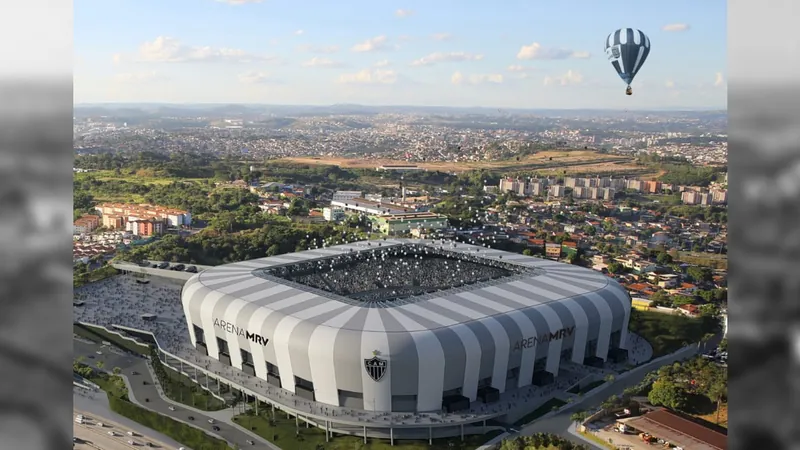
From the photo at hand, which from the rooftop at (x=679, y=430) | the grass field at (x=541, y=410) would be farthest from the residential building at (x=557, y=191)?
the rooftop at (x=679, y=430)

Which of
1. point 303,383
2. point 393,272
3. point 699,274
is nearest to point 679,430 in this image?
point 303,383

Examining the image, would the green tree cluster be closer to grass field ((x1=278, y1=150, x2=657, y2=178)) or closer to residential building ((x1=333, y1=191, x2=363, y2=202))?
residential building ((x1=333, y1=191, x2=363, y2=202))

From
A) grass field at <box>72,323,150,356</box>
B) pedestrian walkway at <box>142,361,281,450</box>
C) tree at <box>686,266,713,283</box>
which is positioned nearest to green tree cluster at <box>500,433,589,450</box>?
pedestrian walkway at <box>142,361,281,450</box>

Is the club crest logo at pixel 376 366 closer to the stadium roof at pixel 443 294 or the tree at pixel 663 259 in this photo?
the stadium roof at pixel 443 294

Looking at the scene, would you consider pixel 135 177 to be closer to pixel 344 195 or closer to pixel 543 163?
pixel 344 195

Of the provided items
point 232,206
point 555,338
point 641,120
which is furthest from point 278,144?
point 555,338
